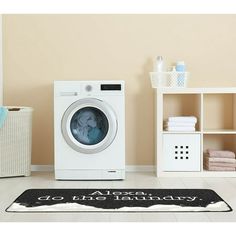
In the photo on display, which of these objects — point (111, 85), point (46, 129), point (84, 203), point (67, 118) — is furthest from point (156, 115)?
point (84, 203)

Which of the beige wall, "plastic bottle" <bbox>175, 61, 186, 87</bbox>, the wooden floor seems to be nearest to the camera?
the wooden floor

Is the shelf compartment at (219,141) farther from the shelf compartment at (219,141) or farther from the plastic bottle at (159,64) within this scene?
the plastic bottle at (159,64)

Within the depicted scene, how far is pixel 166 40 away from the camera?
480 centimetres

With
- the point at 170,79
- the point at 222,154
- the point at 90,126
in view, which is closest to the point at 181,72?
the point at 170,79

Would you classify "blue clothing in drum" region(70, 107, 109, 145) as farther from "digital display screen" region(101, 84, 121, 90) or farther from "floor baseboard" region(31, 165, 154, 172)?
"floor baseboard" region(31, 165, 154, 172)

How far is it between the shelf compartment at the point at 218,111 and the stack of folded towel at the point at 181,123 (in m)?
0.39

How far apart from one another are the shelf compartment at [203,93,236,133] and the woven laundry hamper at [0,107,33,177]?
1.66 metres

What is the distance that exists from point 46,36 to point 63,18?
0.24 meters

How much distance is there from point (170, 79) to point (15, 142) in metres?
1.49

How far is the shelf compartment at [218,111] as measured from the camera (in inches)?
191

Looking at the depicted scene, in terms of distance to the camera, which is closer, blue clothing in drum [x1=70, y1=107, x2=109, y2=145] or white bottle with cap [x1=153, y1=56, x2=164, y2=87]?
blue clothing in drum [x1=70, y1=107, x2=109, y2=145]

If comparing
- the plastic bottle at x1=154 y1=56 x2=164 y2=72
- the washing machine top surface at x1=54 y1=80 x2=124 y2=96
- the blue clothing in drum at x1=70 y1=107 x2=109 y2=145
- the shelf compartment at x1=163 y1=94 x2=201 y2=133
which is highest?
the plastic bottle at x1=154 y1=56 x2=164 y2=72

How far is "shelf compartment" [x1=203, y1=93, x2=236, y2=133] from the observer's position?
4.84 m

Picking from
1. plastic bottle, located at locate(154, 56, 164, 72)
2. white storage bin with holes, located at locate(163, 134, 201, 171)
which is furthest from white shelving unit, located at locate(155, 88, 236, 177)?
plastic bottle, located at locate(154, 56, 164, 72)
